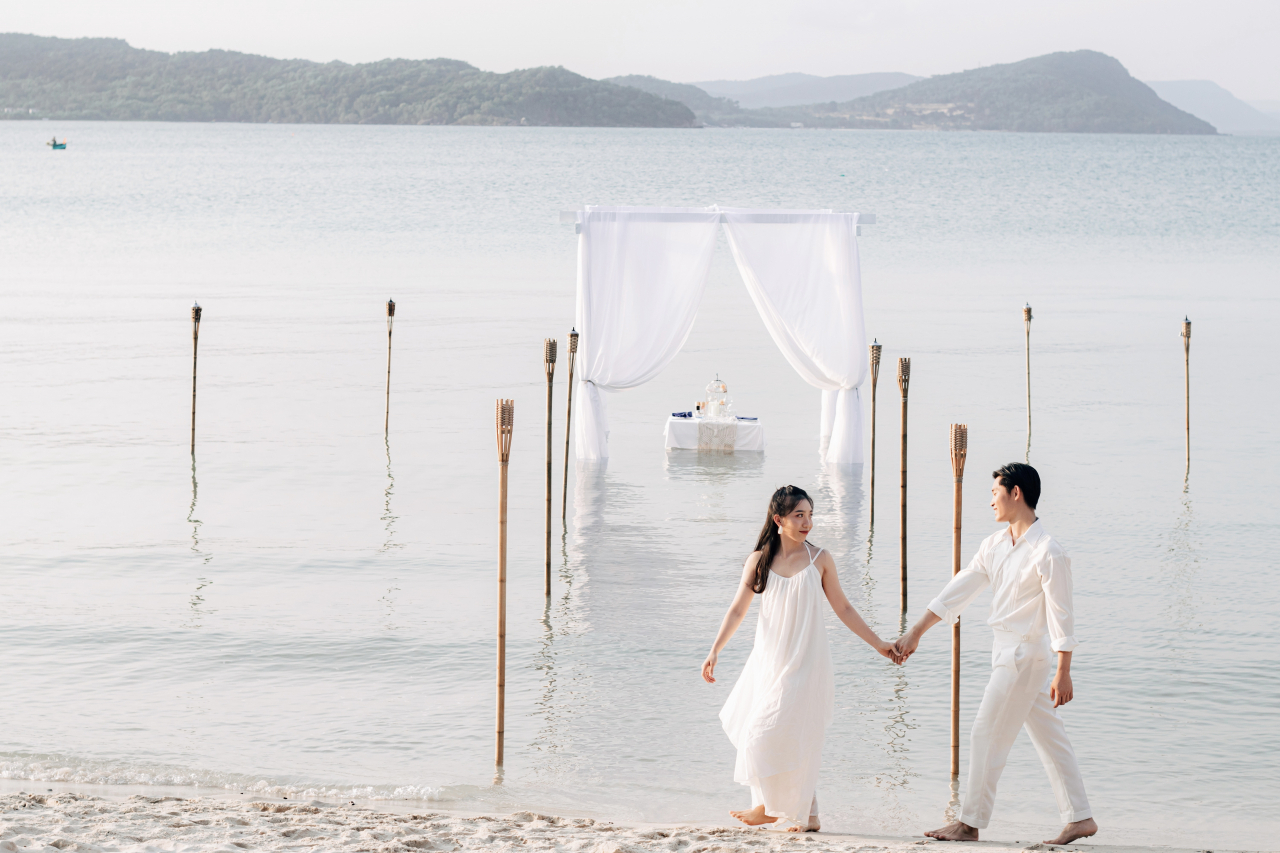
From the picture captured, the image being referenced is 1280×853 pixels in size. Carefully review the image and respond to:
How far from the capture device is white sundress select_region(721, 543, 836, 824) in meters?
4.99

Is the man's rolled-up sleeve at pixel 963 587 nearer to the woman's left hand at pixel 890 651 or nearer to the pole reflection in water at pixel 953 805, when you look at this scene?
the woman's left hand at pixel 890 651

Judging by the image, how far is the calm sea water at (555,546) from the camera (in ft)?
21.5

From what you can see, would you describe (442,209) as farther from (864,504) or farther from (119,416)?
(864,504)

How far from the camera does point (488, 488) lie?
12.7 meters

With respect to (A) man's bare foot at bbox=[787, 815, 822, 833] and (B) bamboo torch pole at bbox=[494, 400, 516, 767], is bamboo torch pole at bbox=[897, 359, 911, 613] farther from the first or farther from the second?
(A) man's bare foot at bbox=[787, 815, 822, 833]

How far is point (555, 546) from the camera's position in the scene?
35.2 ft

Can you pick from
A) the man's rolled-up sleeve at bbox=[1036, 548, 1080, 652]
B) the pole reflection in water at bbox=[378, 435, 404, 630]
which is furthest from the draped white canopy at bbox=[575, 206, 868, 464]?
the man's rolled-up sleeve at bbox=[1036, 548, 1080, 652]

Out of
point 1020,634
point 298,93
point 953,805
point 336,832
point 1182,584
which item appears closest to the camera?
point 1020,634

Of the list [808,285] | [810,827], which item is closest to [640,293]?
[808,285]

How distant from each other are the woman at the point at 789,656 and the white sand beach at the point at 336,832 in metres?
0.27

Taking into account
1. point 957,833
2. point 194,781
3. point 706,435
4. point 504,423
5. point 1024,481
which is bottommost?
point 194,781

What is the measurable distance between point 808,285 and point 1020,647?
8.38 m

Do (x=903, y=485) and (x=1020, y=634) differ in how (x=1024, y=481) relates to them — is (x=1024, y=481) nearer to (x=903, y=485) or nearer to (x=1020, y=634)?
(x=1020, y=634)

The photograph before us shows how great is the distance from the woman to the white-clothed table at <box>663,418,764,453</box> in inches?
347
